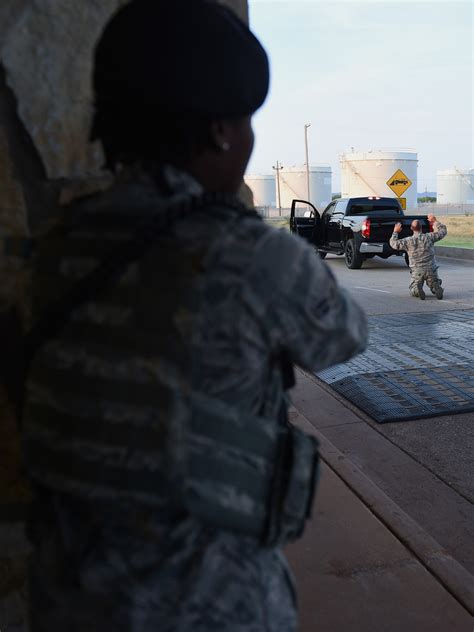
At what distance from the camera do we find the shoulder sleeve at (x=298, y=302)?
105 centimetres

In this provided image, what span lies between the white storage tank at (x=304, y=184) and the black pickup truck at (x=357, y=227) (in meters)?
44.6

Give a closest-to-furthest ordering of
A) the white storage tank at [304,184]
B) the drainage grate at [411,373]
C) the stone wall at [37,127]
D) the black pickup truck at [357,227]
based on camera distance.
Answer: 1. the stone wall at [37,127]
2. the drainage grate at [411,373]
3. the black pickup truck at [357,227]
4. the white storage tank at [304,184]

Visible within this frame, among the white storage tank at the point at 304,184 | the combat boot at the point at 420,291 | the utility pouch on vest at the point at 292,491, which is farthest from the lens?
the white storage tank at the point at 304,184

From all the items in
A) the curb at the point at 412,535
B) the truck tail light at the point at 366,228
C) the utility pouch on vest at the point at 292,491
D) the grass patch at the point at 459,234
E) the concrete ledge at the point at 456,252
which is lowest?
the grass patch at the point at 459,234

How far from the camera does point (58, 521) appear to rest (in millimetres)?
1182

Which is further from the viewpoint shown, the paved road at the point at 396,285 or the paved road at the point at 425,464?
the paved road at the point at 396,285

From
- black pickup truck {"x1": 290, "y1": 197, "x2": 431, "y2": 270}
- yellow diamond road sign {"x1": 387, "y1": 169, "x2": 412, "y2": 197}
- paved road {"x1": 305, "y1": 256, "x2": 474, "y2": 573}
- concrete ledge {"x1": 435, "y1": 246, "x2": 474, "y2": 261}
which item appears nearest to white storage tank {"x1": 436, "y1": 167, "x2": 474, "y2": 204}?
yellow diamond road sign {"x1": 387, "y1": 169, "x2": 412, "y2": 197}

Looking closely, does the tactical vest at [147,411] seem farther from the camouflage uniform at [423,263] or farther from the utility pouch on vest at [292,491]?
the camouflage uniform at [423,263]

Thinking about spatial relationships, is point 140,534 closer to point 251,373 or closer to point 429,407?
point 251,373

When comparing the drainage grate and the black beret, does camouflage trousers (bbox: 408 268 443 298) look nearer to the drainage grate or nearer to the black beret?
the drainage grate

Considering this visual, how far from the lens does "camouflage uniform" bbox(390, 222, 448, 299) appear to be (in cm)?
1055

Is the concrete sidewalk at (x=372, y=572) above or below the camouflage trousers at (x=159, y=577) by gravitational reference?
below

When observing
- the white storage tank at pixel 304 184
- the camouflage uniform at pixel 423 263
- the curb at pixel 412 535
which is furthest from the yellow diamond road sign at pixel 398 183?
the white storage tank at pixel 304 184

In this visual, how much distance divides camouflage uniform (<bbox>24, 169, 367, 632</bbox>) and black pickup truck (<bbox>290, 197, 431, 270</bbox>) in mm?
12446
